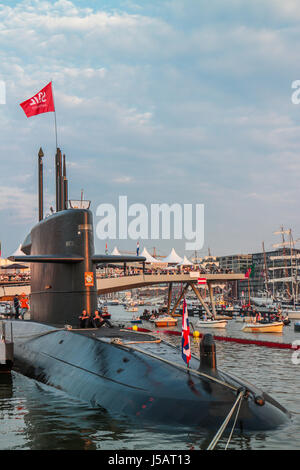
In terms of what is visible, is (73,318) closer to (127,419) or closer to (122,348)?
(122,348)

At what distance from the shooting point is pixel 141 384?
10.1 metres

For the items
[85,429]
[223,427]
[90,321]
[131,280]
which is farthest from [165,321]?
[223,427]

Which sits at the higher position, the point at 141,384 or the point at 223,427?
the point at 141,384

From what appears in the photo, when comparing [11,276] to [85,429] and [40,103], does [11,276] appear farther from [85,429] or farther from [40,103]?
[85,429]

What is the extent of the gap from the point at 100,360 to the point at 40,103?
14332 millimetres

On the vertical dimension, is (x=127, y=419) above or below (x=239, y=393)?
below

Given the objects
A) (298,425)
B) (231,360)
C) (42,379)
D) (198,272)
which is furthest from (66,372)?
(198,272)

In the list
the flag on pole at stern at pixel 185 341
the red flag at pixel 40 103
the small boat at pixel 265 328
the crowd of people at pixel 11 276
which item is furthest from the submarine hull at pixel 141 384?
the crowd of people at pixel 11 276

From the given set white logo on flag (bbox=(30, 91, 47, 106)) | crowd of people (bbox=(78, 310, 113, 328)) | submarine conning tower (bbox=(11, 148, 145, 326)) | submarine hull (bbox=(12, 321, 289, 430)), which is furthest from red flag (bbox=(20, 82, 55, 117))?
submarine hull (bbox=(12, 321, 289, 430))

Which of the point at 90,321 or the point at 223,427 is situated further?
the point at 90,321

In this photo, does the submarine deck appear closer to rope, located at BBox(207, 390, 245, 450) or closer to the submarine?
the submarine

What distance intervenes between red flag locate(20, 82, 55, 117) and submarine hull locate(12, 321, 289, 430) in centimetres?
1149
